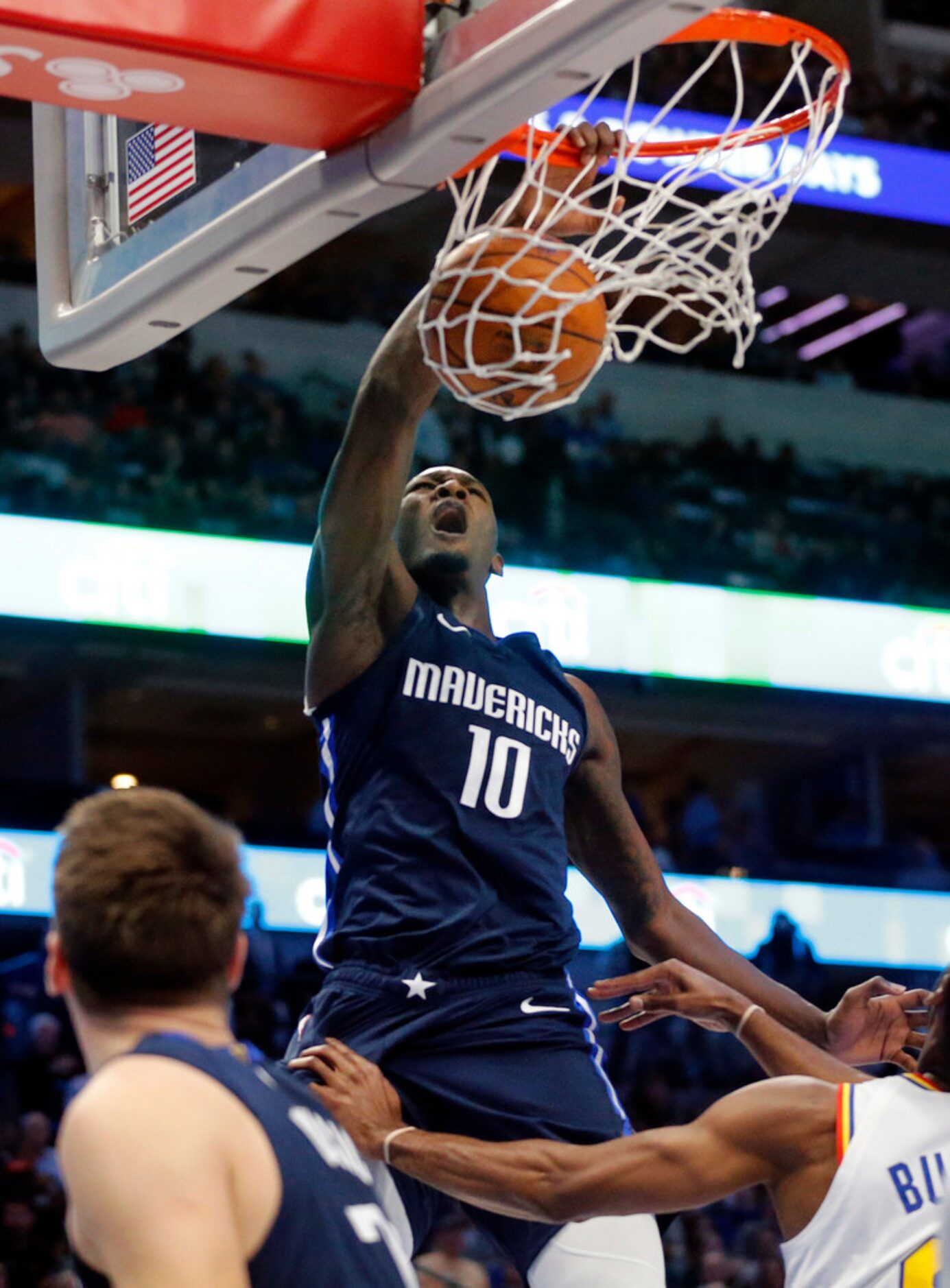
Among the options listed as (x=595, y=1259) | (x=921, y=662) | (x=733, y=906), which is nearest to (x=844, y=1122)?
(x=595, y=1259)

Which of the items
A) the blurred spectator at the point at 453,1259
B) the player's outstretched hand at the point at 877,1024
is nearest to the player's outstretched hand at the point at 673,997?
the player's outstretched hand at the point at 877,1024

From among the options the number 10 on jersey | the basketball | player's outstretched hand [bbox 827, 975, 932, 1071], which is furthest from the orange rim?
player's outstretched hand [bbox 827, 975, 932, 1071]

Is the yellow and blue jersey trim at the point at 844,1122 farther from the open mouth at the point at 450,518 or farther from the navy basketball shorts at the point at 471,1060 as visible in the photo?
the open mouth at the point at 450,518

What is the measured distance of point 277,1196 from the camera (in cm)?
184

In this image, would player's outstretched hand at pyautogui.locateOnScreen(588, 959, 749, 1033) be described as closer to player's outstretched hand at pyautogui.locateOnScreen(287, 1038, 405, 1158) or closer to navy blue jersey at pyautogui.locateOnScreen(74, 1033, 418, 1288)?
player's outstretched hand at pyautogui.locateOnScreen(287, 1038, 405, 1158)

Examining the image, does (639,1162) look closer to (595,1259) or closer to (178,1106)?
(595,1259)

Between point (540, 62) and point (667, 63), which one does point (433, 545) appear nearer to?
point (540, 62)

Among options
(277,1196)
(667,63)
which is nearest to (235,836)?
(277,1196)

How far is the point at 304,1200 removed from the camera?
6.10ft

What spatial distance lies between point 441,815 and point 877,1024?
1007mm

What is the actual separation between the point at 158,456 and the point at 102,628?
1.49 metres

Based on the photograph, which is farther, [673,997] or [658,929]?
[658,929]

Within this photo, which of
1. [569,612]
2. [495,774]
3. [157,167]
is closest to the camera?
[157,167]

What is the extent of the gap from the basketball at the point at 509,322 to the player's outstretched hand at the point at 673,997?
1079 mm
